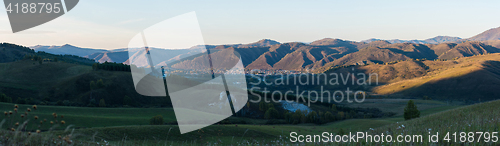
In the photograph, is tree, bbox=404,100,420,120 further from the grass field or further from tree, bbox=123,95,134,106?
tree, bbox=123,95,134,106

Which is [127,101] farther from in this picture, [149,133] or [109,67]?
[149,133]

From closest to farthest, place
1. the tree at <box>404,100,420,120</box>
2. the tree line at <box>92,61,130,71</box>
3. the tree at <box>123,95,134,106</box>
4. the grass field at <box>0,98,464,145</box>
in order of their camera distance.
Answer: the grass field at <box>0,98,464,145</box>, the tree at <box>404,100,420,120</box>, the tree at <box>123,95,134,106</box>, the tree line at <box>92,61,130,71</box>

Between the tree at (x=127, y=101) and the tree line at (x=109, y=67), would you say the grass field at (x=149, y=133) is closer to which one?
the tree at (x=127, y=101)

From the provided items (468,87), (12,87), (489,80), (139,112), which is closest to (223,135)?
(139,112)

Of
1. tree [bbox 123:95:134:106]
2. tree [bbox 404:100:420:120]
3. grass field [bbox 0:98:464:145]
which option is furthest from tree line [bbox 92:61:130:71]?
tree [bbox 404:100:420:120]

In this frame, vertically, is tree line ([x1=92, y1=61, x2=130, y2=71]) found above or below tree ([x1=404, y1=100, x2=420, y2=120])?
above

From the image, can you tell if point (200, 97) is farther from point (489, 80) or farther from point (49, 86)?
point (489, 80)

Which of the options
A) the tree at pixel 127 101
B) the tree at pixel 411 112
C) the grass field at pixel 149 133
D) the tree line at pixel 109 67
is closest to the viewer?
the grass field at pixel 149 133

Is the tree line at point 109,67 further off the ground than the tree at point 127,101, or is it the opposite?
the tree line at point 109,67

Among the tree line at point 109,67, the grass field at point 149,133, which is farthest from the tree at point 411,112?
the tree line at point 109,67

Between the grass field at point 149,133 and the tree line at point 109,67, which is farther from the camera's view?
the tree line at point 109,67

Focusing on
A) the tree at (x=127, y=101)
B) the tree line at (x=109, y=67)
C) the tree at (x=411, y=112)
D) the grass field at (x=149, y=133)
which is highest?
the tree line at (x=109, y=67)

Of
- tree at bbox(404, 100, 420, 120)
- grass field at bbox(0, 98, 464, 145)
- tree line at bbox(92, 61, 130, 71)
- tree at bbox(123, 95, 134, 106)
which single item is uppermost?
tree line at bbox(92, 61, 130, 71)

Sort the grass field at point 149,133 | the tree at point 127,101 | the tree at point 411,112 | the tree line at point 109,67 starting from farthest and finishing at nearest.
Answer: the tree line at point 109,67 < the tree at point 127,101 < the tree at point 411,112 < the grass field at point 149,133
